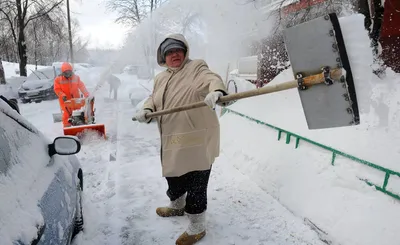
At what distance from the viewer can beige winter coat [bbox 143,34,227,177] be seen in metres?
2.54

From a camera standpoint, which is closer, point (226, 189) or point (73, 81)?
point (226, 189)

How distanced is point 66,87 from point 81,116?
2.73ft

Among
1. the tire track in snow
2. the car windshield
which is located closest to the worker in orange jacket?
the tire track in snow

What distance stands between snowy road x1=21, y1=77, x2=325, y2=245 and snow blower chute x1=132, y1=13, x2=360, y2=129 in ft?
4.79

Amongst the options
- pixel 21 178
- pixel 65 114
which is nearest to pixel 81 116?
pixel 65 114

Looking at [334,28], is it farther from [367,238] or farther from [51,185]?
[51,185]

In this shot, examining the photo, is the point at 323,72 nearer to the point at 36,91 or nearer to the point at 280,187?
the point at 280,187

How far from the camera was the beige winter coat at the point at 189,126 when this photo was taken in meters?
2.54

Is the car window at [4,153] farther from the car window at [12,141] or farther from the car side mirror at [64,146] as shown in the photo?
the car side mirror at [64,146]

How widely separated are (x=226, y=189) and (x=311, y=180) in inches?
42.6

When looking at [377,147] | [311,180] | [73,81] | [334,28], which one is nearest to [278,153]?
[311,180]

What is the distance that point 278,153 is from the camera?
392cm

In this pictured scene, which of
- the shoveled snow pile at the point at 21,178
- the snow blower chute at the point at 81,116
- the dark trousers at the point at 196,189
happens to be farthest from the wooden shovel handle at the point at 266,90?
the snow blower chute at the point at 81,116

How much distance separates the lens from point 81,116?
6242 mm
